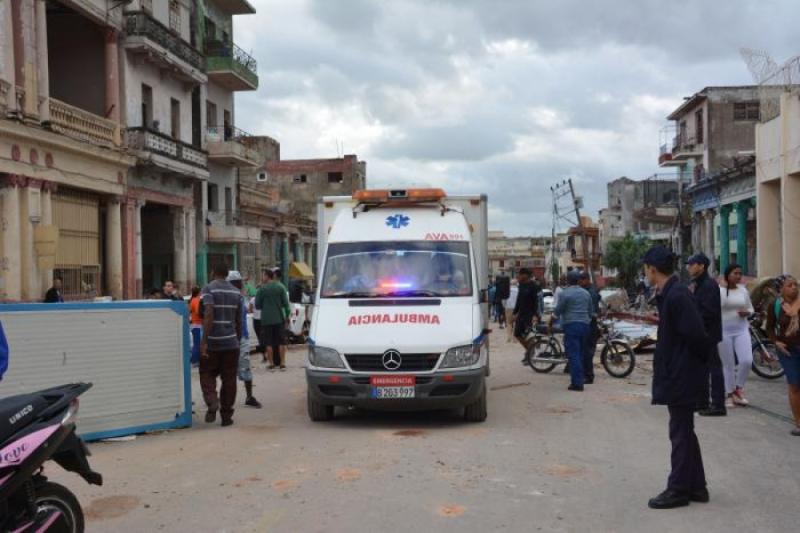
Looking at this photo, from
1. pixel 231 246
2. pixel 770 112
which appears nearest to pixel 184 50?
pixel 231 246

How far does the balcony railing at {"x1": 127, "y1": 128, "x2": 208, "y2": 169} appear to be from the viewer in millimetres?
23875

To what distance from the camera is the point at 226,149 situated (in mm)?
32219

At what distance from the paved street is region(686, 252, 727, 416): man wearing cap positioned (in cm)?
28

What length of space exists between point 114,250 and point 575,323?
15.9 m

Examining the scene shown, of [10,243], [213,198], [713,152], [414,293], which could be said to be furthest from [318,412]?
[713,152]

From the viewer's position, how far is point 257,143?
52.7m

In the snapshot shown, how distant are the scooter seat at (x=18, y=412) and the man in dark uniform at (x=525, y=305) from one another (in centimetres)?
1225

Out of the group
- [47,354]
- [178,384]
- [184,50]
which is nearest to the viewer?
Result: [47,354]

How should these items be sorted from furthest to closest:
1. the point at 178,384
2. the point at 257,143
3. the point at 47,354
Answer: the point at 257,143 → the point at 178,384 → the point at 47,354

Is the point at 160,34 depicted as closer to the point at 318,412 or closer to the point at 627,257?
the point at 318,412

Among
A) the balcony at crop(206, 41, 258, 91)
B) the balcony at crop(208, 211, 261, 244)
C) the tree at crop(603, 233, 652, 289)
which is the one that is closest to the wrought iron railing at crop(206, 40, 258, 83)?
the balcony at crop(206, 41, 258, 91)

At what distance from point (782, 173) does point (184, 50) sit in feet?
63.4

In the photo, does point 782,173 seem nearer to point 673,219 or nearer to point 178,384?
point 178,384

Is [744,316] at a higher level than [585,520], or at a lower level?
higher
